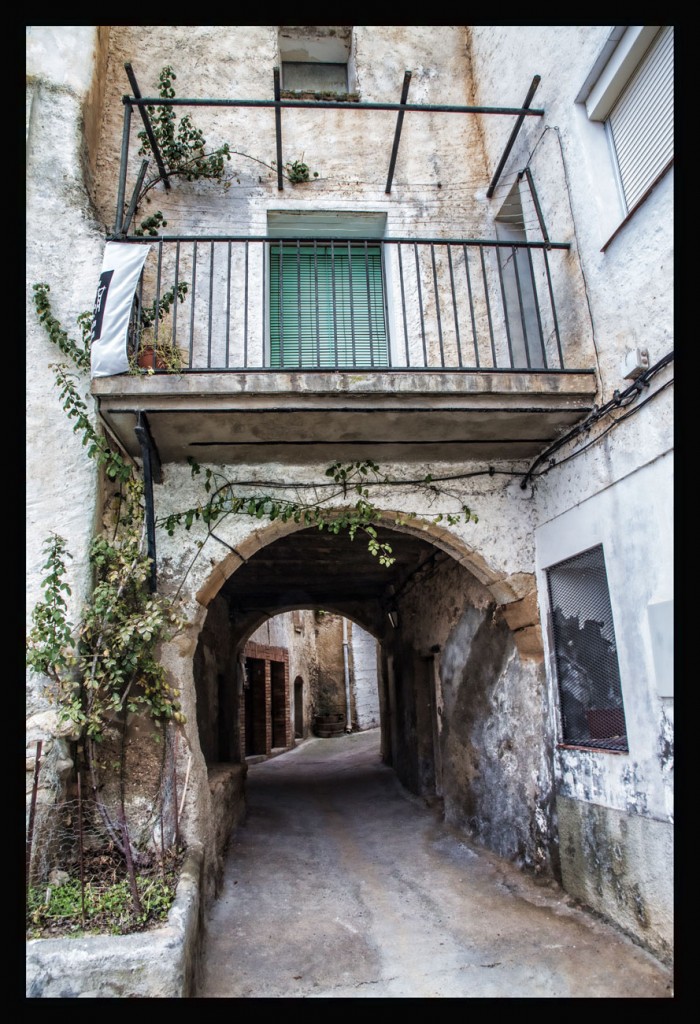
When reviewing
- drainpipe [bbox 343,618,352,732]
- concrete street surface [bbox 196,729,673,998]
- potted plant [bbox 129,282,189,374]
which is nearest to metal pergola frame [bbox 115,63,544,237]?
potted plant [bbox 129,282,189,374]

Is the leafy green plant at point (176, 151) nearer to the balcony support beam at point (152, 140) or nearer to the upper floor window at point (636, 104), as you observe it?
the balcony support beam at point (152, 140)

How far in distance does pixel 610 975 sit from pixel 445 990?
0.90m

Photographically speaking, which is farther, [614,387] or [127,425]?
[127,425]

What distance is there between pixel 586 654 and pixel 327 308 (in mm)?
3820

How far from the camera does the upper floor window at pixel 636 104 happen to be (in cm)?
409

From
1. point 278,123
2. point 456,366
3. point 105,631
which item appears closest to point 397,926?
point 105,631

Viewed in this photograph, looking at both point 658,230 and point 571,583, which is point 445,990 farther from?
point 658,230

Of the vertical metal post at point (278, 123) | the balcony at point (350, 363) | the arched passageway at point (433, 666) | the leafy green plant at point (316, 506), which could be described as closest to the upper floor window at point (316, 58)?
the vertical metal post at point (278, 123)

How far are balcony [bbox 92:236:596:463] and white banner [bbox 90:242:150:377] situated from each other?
0.14 meters

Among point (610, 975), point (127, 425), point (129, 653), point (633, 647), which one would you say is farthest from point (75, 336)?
point (610, 975)

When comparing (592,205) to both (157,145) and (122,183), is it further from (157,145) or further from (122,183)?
(157,145)

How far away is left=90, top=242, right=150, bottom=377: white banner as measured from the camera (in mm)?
4559

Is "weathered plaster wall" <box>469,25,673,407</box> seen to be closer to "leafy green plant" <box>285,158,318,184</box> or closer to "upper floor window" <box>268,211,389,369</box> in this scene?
"upper floor window" <box>268,211,389,369</box>

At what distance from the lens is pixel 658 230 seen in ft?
12.9
